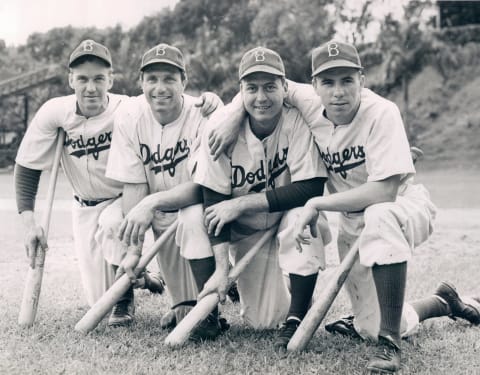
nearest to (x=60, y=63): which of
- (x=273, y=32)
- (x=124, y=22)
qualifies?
(x=124, y=22)

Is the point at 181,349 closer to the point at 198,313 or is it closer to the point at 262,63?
the point at 198,313

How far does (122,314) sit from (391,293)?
178cm

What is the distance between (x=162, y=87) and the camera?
3635mm

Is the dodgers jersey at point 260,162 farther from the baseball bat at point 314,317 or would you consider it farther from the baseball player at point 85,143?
the baseball player at point 85,143

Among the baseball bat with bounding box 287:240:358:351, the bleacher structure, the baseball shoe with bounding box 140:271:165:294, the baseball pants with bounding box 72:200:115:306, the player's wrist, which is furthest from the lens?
the bleacher structure

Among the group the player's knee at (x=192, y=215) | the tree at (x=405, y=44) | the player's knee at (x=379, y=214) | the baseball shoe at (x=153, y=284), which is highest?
the tree at (x=405, y=44)

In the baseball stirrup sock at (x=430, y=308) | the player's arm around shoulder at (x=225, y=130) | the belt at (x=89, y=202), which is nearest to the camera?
the player's arm around shoulder at (x=225, y=130)

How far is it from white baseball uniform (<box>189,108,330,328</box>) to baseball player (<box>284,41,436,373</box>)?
10cm

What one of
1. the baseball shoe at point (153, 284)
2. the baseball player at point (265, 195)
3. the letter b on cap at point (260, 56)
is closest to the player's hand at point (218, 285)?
the baseball player at point (265, 195)

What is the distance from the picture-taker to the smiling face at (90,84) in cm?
396

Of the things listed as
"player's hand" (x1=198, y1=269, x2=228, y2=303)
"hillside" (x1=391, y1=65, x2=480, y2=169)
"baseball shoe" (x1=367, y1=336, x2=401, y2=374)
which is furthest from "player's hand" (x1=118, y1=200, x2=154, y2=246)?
"hillside" (x1=391, y1=65, x2=480, y2=169)

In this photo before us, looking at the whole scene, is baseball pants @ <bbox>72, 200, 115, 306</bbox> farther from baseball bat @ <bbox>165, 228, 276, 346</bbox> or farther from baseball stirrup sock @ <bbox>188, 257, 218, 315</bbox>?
baseball bat @ <bbox>165, 228, 276, 346</bbox>

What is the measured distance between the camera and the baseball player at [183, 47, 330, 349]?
3.25 metres

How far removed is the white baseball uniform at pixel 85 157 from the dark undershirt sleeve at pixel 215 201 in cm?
89
